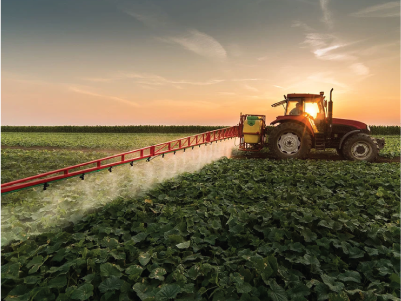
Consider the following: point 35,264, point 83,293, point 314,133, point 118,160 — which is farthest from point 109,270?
point 314,133

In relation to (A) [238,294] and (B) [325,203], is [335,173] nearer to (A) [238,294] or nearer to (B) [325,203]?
(B) [325,203]

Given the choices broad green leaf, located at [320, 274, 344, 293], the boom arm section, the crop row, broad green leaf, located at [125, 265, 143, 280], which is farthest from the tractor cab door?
the crop row

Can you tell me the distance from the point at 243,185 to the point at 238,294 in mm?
3640

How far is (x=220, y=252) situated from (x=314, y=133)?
7.81 m

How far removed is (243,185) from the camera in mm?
6059

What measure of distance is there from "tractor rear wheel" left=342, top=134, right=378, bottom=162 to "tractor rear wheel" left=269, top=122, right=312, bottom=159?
1.46 m

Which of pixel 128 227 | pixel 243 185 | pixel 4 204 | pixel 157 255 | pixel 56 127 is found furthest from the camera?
pixel 56 127

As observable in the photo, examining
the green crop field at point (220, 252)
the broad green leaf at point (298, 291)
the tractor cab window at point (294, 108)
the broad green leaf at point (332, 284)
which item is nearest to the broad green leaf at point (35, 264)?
the green crop field at point (220, 252)

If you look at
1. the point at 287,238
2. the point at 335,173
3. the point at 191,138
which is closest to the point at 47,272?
the point at 287,238

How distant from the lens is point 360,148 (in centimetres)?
960

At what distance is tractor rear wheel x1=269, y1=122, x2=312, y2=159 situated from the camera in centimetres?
935

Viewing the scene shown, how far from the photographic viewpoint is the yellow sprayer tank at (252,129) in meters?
10.5

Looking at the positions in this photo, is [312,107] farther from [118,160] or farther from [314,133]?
[118,160]

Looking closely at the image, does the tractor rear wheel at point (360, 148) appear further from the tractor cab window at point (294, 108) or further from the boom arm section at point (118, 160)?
the boom arm section at point (118, 160)
